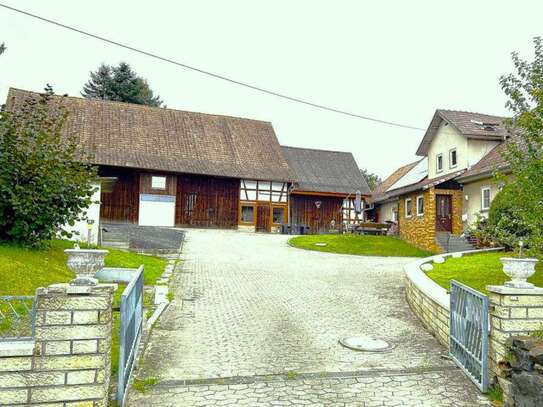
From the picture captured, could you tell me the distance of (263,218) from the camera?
94.7ft

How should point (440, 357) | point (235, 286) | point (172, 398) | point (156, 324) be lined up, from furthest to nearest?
point (235, 286) < point (156, 324) < point (440, 357) < point (172, 398)

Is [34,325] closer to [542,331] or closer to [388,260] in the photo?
[542,331]

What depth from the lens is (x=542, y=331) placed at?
4387 millimetres

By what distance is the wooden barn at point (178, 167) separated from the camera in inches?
1016

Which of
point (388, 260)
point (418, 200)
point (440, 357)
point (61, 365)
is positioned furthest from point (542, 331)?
point (418, 200)

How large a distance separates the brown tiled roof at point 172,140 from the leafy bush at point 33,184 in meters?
15.7

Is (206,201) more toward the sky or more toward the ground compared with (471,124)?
more toward the ground

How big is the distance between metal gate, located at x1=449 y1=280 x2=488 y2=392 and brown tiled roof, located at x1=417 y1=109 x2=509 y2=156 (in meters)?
16.0

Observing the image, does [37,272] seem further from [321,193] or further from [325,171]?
A: [325,171]

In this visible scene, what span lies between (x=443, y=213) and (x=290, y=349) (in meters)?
16.5

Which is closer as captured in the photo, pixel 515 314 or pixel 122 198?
pixel 515 314

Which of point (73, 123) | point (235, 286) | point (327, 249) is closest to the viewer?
point (235, 286)

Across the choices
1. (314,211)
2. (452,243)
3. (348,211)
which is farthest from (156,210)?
(452,243)

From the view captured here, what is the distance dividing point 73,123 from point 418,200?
826 inches
